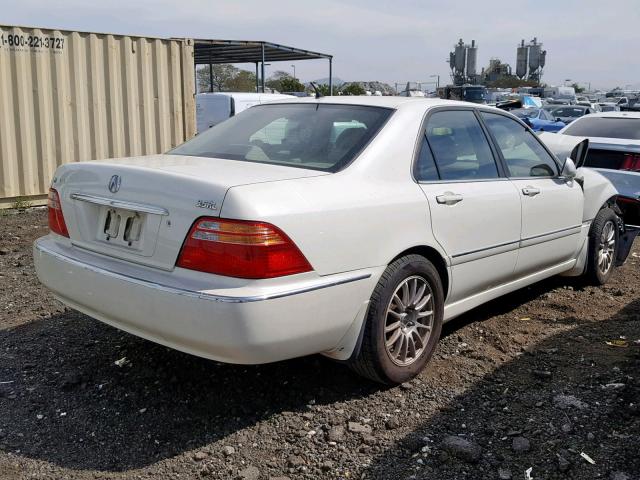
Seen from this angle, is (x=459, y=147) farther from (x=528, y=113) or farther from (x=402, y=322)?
(x=528, y=113)

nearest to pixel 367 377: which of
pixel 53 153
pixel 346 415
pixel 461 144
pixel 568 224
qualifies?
pixel 346 415

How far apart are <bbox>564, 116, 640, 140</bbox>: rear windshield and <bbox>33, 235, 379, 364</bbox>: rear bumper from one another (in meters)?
5.58

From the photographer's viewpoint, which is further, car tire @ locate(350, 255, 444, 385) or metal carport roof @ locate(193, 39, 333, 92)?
metal carport roof @ locate(193, 39, 333, 92)

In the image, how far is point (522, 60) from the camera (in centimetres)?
9300

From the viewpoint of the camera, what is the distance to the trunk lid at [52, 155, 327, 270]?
114 inches

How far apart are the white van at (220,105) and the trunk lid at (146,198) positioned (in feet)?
38.1

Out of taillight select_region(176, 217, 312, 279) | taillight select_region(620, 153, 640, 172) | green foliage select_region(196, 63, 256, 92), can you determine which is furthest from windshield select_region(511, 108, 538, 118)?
green foliage select_region(196, 63, 256, 92)

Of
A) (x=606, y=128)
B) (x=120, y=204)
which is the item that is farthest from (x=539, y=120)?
(x=120, y=204)

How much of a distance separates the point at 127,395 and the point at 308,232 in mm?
1395

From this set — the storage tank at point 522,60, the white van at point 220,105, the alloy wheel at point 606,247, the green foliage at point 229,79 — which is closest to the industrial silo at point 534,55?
the storage tank at point 522,60

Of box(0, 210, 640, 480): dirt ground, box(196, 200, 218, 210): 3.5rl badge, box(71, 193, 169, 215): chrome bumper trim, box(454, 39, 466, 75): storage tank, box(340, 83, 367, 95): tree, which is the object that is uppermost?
box(454, 39, 466, 75): storage tank

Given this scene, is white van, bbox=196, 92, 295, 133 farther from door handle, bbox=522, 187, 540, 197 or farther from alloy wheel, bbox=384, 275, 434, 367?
alloy wheel, bbox=384, 275, 434, 367

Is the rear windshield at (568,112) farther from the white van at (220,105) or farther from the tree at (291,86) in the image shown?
the tree at (291,86)

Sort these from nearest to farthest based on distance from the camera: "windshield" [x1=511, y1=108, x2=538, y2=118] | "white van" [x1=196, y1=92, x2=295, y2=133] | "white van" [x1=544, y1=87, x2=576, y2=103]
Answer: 1. "white van" [x1=196, y1=92, x2=295, y2=133]
2. "windshield" [x1=511, y1=108, x2=538, y2=118]
3. "white van" [x1=544, y1=87, x2=576, y2=103]
